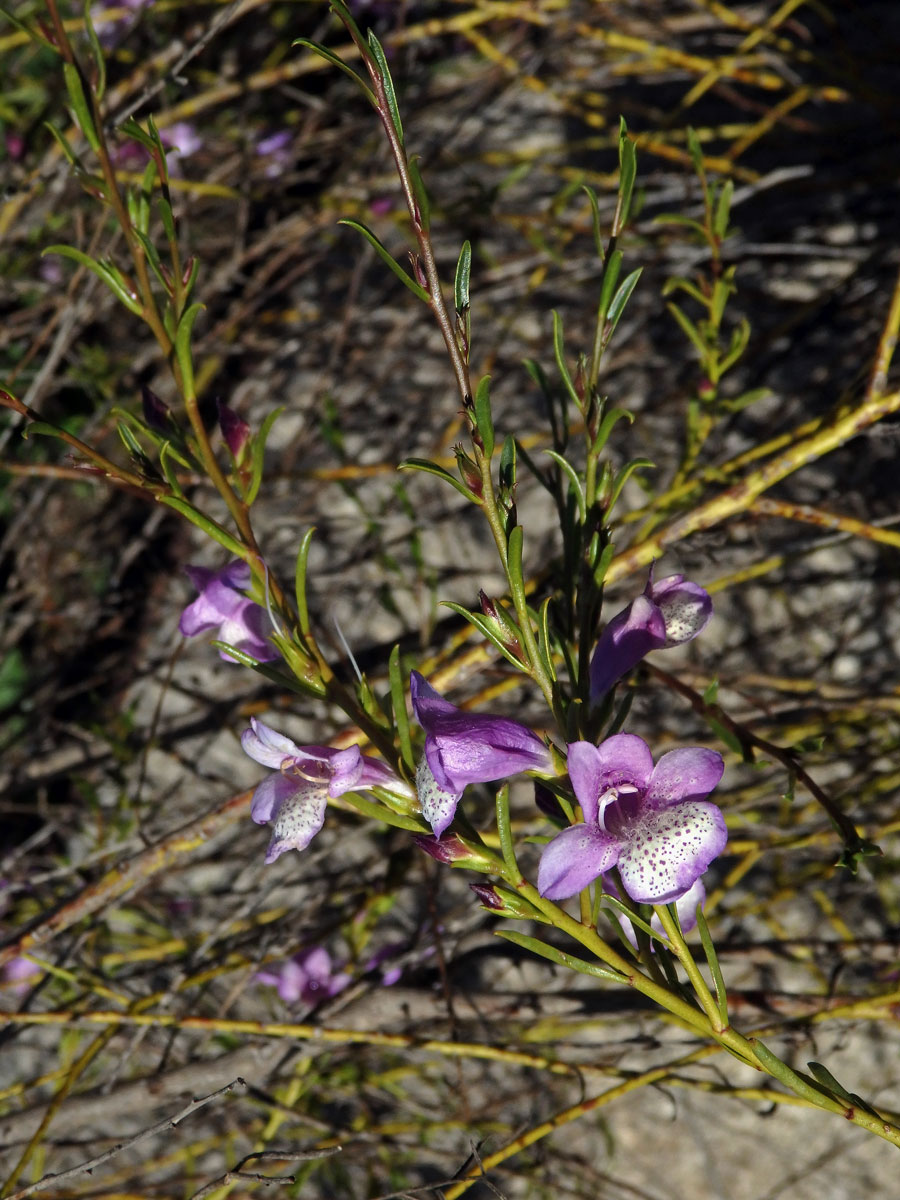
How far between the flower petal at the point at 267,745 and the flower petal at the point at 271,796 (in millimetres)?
24

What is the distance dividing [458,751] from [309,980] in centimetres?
102

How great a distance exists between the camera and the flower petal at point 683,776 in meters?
0.64

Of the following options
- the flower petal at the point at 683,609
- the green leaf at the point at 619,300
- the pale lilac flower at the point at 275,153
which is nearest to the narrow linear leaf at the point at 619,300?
the green leaf at the point at 619,300

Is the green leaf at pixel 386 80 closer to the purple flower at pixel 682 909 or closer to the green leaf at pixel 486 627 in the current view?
the green leaf at pixel 486 627

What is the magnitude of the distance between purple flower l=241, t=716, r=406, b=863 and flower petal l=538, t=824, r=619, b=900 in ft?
0.48

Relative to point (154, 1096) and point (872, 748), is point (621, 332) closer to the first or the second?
point (872, 748)

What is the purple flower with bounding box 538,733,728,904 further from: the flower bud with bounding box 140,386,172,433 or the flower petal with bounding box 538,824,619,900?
the flower bud with bounding box 140,386,172,433

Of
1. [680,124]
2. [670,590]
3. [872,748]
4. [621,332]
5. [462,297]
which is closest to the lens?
[462,297]

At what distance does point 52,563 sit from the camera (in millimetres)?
2062

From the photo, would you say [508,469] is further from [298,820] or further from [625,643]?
[298,820]

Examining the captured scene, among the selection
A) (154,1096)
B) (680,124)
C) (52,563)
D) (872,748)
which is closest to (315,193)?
(680,124)

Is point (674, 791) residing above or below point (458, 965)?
above

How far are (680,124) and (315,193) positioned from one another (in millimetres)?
842

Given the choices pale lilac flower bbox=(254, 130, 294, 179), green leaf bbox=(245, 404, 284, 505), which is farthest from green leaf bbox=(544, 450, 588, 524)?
pale lilac flower bbox=(254, 130, 294, 179)
